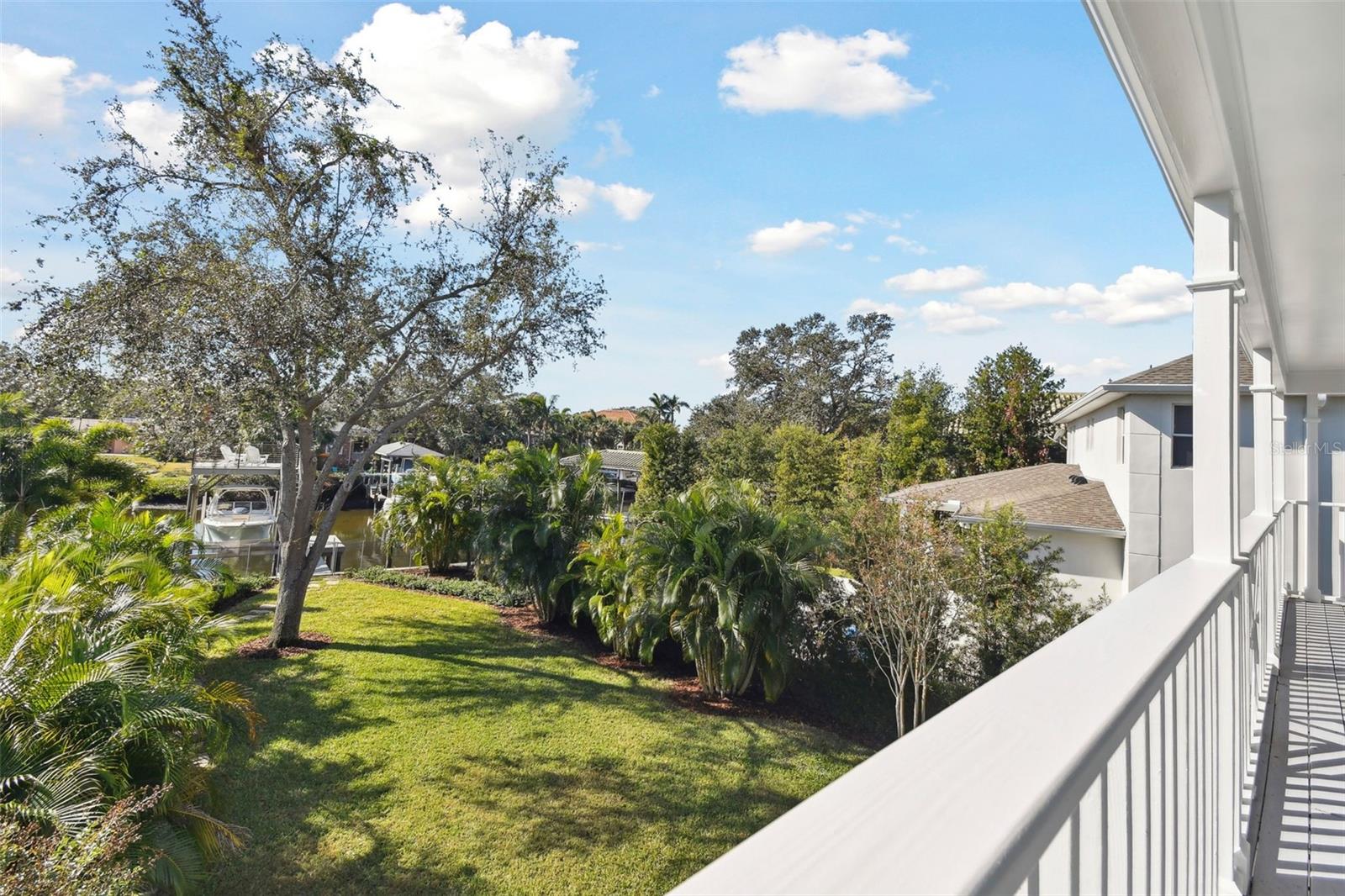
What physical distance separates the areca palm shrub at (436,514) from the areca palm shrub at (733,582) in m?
7.83

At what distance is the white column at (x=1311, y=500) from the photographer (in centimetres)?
748

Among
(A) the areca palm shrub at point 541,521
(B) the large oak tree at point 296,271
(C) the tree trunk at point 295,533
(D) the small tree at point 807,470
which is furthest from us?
(D) the small tree at point 807,470

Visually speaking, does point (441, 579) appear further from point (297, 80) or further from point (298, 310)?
point (297, 80)

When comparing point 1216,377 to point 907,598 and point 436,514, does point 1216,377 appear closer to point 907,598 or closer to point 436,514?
point 907,598

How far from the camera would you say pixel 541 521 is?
13.4 m

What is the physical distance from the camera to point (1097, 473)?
15430mm

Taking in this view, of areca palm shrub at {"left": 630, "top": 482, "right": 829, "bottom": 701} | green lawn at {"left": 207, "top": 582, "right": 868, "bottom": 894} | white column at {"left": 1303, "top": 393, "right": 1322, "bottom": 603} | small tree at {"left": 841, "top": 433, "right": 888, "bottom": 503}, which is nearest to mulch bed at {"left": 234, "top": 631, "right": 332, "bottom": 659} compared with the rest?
green lawn at {"left": 207, "top": 582, "right": 868, "bottom": 894}

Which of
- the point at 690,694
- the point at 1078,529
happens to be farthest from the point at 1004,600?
the point at 690,694

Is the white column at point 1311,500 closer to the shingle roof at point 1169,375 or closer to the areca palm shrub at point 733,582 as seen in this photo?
the shingle roof at point 1169,375

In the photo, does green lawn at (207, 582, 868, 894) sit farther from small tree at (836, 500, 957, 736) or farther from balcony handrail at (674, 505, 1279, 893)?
balcony handrail at (674, 505, 1279, 893)

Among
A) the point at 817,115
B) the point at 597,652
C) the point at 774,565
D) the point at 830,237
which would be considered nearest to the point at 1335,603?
the point at 774,565

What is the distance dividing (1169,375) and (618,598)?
10.3 m

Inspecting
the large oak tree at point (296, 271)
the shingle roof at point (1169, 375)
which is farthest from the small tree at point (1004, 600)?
the large oak tree at point (296, 271)

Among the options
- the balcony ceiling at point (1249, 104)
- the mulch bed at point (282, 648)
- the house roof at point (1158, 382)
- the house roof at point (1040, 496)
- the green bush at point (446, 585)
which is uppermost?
the house roof at point (1158, 382)
